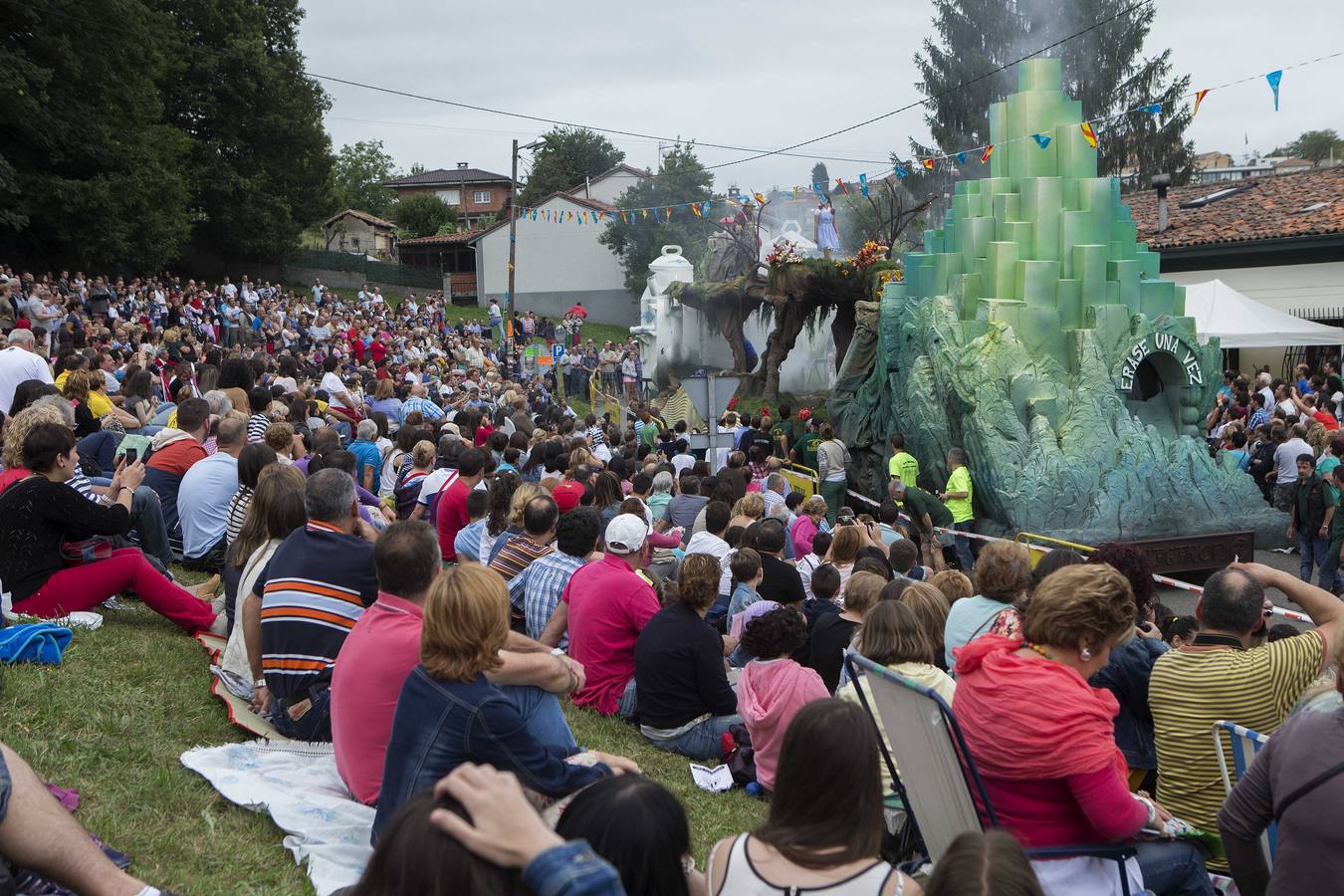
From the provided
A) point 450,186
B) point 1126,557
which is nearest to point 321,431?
point 1126,557

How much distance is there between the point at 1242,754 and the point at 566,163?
6653 centimetres

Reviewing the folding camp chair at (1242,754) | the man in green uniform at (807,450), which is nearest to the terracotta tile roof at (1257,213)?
the man in green uniform at (807,450)

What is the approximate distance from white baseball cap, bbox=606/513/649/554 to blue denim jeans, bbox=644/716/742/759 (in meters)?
1.06

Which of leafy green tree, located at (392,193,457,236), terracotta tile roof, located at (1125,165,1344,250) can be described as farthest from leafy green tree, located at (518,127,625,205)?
terracotta tile roof, located at (1125,165,1344,250)

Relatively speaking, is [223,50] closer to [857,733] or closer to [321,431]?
[321,431]

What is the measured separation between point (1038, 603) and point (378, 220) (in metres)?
70.0

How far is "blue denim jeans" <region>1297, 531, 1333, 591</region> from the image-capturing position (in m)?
12.7

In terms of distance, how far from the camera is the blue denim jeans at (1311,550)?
41.6ft

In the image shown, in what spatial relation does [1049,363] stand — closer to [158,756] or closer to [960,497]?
[960,497]

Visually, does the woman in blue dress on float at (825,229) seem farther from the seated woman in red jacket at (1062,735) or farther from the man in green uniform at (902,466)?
the seated woman in red jacket at (1062,735)

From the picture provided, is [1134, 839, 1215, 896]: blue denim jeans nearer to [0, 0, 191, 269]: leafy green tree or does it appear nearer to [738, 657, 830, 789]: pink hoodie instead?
[738, 657, 830, 789]: pink hoodie

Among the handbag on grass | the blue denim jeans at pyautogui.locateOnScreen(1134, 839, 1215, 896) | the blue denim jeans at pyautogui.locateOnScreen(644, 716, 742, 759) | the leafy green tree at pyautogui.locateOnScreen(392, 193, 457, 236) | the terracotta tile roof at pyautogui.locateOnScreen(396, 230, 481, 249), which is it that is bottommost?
the blue denim jeans at pyautogui.locateOnScreen(644, 716, 742, 759)

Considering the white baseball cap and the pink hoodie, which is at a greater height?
the white baseball cap

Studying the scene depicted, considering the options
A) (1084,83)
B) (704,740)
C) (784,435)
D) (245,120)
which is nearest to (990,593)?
(704,740)
